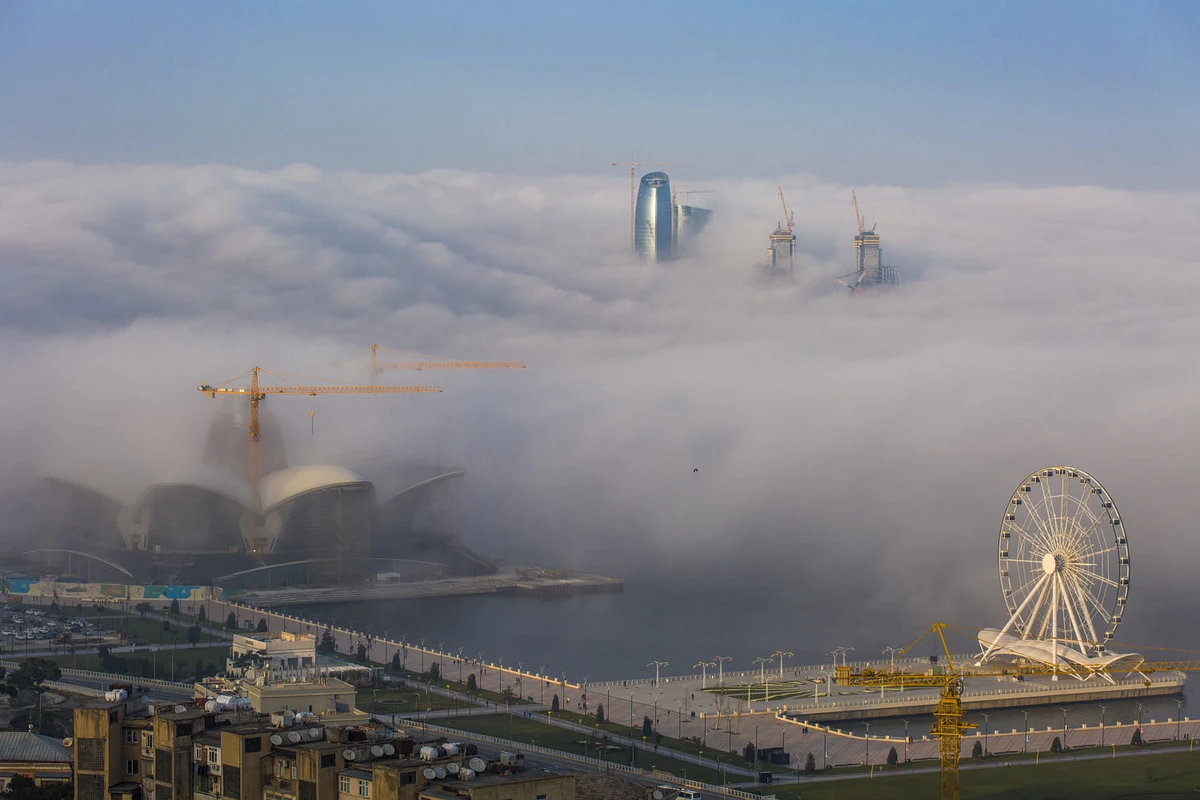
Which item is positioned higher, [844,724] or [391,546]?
[391,546]

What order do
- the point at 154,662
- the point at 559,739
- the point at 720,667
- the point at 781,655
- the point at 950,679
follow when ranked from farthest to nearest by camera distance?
the point at 781,655, the point at 720,667, the point at 154,662, the point at 559,739, the point at 950,679

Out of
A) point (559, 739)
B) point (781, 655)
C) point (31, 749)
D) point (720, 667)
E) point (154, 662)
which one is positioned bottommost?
point (559, 739)

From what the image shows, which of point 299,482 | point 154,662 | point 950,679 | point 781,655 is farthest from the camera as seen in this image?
point 299,482

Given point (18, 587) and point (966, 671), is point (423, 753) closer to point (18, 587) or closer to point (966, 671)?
point (966, 671)

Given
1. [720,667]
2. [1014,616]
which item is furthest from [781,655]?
[1014,616]

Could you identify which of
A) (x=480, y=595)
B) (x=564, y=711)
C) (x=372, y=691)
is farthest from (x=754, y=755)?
(x=480, y=595)

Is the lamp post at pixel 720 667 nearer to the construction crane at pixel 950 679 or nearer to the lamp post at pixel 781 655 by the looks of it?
the lamp post at pixel 781 655

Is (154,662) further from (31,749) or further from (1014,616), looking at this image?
(1014,616)
